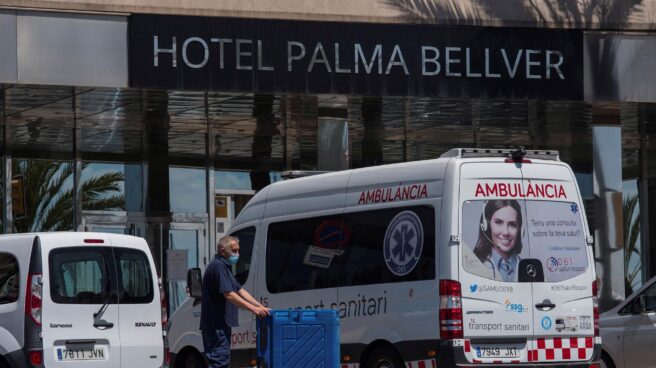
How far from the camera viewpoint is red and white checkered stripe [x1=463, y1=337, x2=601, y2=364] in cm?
1234

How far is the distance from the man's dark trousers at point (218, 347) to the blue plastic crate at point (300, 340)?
1.08ft

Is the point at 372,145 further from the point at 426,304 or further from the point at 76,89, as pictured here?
the point at 426,304

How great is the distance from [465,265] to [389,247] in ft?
3.63

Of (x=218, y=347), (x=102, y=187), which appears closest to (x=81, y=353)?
(x=218, y=347)

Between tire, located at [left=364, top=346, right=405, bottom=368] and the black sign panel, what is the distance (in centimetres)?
702

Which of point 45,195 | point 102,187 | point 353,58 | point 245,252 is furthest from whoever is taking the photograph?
point 102,187

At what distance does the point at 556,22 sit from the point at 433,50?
2.18 meters

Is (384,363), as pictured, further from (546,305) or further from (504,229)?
(504,229)

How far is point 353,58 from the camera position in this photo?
19.8 meters

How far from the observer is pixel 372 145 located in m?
25.7

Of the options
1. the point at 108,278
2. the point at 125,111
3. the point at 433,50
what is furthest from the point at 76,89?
the point at 108,278

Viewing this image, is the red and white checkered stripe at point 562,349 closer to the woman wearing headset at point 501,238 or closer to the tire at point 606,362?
the woman wearing headset at point 501,238

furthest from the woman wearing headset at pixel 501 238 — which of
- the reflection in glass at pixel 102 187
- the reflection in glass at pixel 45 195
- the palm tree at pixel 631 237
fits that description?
the palm tree at pixel 631 237

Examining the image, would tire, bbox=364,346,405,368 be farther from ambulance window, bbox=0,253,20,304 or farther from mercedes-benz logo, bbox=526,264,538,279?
ambulance window, bbox=0,253,20,304
